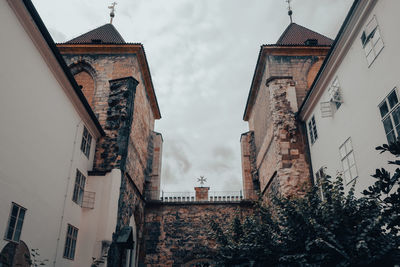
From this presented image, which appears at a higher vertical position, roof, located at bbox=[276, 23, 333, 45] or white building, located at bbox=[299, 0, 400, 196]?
roof, located at bbox=[276, 23, 333, 45]

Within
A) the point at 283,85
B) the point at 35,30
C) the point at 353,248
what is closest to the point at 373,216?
the point at 353,248

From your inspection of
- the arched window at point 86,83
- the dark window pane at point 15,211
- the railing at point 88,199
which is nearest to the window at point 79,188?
the railing at point 88,199

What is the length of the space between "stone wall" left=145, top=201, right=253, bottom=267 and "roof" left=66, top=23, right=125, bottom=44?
9.78 meters

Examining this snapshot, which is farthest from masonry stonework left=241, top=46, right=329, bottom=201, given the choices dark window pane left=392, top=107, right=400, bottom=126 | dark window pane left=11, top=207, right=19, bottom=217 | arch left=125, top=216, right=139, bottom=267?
dark window pane left=11, top=207, right=19, bottom=217

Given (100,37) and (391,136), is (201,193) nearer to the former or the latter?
(100,37)

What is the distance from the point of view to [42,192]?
35.0ft

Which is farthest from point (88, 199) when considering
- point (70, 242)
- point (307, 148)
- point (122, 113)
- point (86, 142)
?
point (307, 148)

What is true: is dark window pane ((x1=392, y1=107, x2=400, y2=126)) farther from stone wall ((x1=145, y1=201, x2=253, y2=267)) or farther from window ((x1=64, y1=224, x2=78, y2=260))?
stone wall ((x1=145, y1=201, x2=253, y2=267))

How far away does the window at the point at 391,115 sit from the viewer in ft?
28.7

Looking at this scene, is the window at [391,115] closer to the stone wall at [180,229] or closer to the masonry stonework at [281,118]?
the masonry stonework at [281,118]

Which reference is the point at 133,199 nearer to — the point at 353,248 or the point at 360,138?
the point at 360,138

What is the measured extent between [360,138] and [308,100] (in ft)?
15.2

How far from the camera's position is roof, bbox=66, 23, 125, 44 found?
19812 millimetres

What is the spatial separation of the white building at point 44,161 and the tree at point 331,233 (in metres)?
5.97
